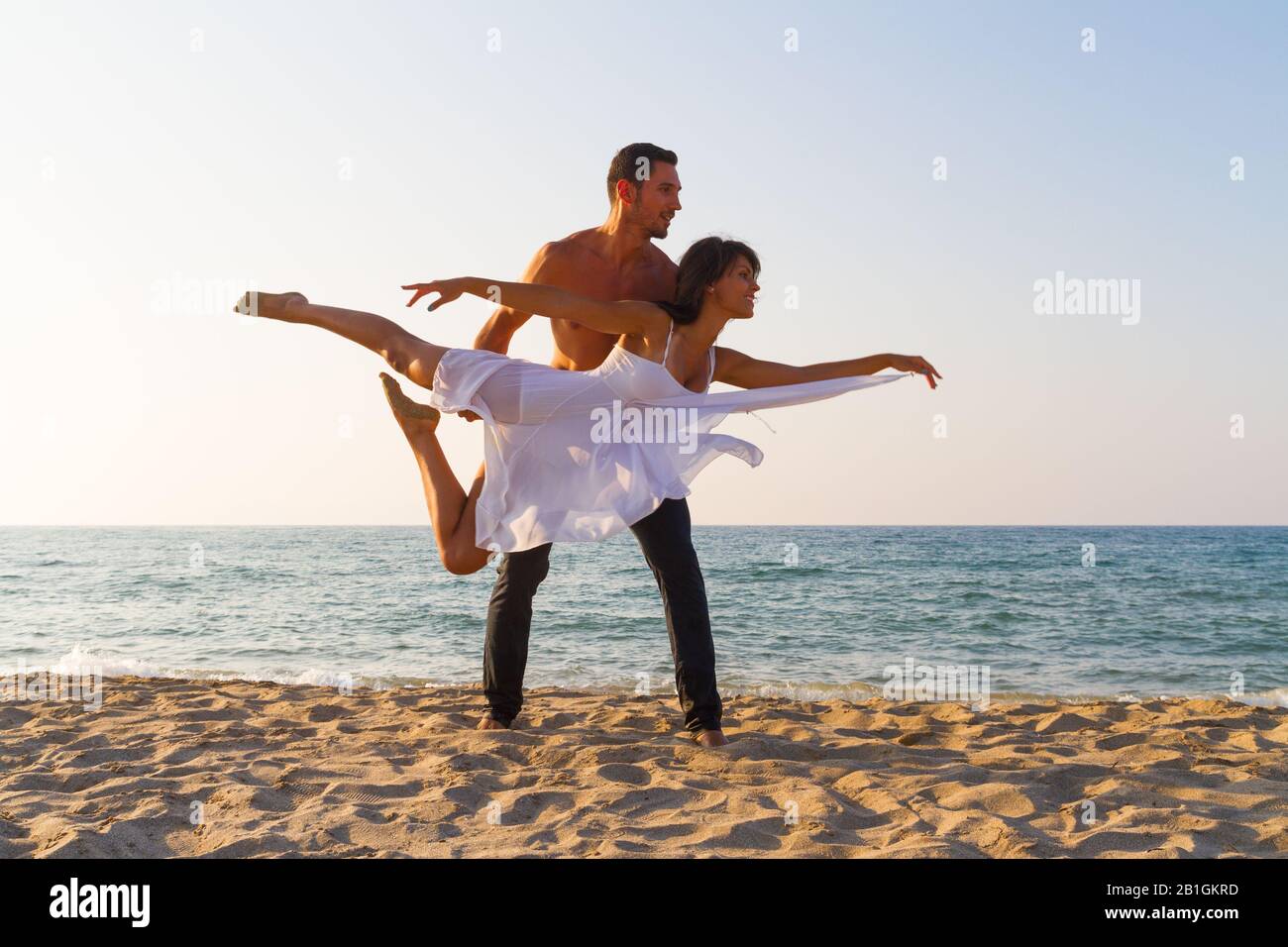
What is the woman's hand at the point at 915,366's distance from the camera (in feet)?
15.5

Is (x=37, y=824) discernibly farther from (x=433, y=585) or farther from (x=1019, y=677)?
(x=433, y=585)

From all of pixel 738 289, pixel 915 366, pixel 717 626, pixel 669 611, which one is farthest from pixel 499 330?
pixel 717 626

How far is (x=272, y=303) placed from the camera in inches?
186

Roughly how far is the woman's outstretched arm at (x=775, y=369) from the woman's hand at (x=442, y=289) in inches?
57.9

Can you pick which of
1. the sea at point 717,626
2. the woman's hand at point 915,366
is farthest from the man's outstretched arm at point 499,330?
the sea at point 717,626

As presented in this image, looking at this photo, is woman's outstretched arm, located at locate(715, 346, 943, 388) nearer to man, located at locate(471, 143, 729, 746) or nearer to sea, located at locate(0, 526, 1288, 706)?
man, located at locate(471, 143, 729, 746)

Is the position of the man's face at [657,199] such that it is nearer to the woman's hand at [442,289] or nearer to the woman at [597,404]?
the woman at [597,404]

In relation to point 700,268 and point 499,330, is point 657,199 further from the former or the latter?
point 499,330

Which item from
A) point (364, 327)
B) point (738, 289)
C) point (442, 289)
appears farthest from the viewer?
point (364, 327)

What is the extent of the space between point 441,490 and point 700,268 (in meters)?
1.60

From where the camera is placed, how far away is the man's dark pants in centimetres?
450

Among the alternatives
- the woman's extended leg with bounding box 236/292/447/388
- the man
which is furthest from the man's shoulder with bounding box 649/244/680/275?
the woman's extended leg with bounding box 236/292/447/388
